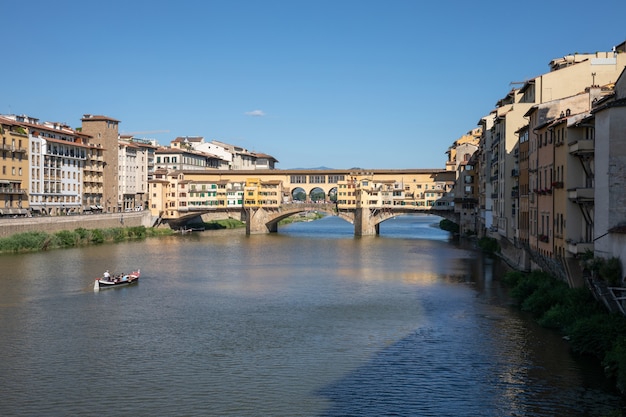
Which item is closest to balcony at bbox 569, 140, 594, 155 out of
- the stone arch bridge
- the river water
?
the river water

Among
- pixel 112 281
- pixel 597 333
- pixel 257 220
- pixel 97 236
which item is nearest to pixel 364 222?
pixel 257 220

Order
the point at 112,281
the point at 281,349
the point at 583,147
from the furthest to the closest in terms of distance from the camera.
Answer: the point at 112,281
the point at 583,147
the point at 281,349

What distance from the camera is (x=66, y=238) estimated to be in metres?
53.3

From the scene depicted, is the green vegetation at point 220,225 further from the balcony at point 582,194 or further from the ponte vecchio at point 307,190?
the balcony at point 582,194

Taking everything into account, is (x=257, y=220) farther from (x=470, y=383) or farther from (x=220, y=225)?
(x=470, y=383)

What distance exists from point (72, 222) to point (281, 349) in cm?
4036

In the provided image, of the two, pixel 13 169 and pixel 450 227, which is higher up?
pixel 13 169

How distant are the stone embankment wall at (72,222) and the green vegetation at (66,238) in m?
0.84

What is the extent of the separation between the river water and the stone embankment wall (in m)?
11.9

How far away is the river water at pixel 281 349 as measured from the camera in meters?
16.5

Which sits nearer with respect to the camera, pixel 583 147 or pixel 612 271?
pixel 612 271

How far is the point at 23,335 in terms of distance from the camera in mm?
22625

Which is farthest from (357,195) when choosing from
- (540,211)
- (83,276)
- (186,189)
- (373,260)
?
(540,211)

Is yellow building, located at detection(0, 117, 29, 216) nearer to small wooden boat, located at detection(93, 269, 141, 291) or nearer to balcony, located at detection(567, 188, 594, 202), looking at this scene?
small wooden boat, located at detection(93, 269, 141, 291)
